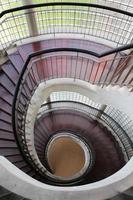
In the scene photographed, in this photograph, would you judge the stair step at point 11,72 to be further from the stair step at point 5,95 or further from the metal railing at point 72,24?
the metal railing at point 72,24

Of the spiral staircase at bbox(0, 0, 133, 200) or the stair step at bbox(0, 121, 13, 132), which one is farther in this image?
the stair step at bbox(0, 121, 13, 132)

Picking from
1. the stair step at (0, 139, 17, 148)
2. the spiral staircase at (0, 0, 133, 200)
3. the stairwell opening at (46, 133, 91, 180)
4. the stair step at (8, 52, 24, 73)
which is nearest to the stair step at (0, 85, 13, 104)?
the spiral staircase at (0, 0, 133, 200)

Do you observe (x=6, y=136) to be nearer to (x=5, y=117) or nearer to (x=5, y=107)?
(x=5, y=117)

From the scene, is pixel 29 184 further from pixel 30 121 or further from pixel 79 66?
pixel 79 66

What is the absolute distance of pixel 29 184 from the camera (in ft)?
12.5

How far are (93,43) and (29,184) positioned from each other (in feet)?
20.9

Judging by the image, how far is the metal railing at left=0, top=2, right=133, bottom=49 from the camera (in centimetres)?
809

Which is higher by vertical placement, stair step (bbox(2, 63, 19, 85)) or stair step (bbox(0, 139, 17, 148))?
stair step (bbox(2, 63, 19, 85))

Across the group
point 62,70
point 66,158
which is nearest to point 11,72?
point 62,70

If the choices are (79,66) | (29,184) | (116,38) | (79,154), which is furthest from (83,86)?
(79,154)

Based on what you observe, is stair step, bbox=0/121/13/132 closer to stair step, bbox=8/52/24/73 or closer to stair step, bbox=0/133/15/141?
stair step, bbox=0/133/15/141

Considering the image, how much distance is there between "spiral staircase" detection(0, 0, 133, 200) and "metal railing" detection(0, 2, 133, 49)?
0.12 ft

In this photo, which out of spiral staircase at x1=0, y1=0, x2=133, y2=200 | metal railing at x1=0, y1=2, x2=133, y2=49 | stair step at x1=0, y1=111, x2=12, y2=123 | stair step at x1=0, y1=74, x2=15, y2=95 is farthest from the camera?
metal railing at x1=0, y1=2, x2=133, y2=49

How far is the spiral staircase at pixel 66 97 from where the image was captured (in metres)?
4.55
